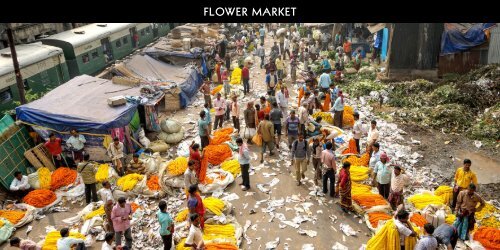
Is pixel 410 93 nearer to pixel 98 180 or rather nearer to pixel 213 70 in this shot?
pixel 213 70

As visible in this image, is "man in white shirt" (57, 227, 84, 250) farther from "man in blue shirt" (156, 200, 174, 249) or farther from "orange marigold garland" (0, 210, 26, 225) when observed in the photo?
"orange marigold garland" (0, 210, 26, 225)

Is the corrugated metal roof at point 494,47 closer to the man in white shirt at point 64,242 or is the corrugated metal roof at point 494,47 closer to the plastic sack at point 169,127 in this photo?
the plastic sack at point 169,127

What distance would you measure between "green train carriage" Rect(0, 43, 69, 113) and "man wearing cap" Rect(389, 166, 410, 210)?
1317cm

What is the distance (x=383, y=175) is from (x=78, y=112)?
28.8 ft

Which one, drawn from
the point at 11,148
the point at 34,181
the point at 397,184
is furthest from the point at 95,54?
the point at 397,184

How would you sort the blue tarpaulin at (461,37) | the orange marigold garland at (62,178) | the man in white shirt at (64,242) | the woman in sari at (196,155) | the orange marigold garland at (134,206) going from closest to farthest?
the man in white shirt at (64,242) → the orange marigold garland at (134,206) → the woman in sari at (196,155) → the orange marigold garland at (62,178) → the blue tarpaulin at (461,37)

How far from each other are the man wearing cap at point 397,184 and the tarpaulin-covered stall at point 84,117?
7.73 metres

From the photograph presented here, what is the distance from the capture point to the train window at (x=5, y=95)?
46.0ft

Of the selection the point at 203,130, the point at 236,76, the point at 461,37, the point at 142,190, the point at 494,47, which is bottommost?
the point at 142,190

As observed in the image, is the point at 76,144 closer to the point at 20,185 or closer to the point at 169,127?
A: the point at 20,185

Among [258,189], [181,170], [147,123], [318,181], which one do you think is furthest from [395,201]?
[147,123]

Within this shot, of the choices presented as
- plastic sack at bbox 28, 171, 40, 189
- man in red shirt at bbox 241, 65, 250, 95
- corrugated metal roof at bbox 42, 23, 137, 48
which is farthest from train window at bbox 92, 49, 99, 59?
plastic sack at bbox 28, 171, 40, 189

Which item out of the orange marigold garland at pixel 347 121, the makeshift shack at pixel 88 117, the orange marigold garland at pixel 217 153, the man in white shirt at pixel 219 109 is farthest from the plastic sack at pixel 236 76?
the orange marigold garland at pixel 217 153

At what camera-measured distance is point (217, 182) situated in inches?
409
